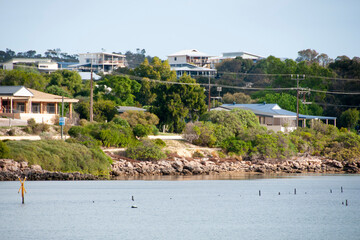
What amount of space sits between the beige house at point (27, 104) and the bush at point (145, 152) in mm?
14634

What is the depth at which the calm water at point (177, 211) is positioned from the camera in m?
30.0

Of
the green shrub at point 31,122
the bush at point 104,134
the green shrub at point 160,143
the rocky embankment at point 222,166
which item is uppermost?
the green shrub at point 31,122

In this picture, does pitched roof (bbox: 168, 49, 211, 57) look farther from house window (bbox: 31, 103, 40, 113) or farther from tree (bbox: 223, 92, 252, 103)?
A: house window (bbox: 31, 103, 40, 113)

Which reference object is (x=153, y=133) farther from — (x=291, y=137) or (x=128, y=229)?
(x=128, y=229)

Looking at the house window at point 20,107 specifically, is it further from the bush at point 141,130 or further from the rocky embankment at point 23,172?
the rocky embankment at point 23,172

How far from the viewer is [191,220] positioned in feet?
111

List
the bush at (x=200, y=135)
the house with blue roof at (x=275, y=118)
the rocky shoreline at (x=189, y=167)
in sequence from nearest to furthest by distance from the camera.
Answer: the rocky shoreline at (x=189, y=167), the bush at (x=200, y=135), the house with blue roof at (x=275, y=118)

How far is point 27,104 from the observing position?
7344cm

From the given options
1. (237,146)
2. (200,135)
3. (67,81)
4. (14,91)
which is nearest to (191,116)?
(200,135)

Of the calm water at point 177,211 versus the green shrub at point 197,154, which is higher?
the green shrub at point 197,154

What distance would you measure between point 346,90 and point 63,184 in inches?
2816

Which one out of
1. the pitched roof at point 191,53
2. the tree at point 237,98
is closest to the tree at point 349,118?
the tree at point 237,98

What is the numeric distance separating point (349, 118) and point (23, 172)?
66159 millimetres

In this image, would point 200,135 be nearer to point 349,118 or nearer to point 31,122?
point 31,122
